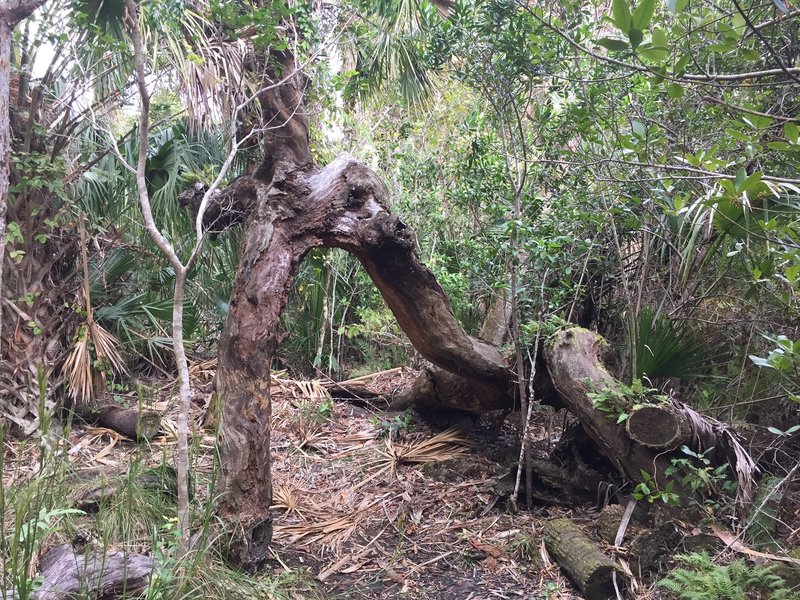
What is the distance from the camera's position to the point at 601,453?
3.93m

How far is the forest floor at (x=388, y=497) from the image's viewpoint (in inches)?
130

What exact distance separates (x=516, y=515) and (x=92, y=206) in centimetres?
502

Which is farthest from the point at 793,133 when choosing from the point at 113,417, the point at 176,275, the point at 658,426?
the point at 113,417

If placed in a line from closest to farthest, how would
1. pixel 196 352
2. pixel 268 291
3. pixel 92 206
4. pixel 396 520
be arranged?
pixel 268 291
pixel 396 520
pixel 92 206
pixel 196 352

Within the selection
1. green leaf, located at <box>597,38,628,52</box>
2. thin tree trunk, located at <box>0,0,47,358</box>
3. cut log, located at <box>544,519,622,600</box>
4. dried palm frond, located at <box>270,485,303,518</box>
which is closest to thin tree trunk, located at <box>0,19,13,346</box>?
thin tree trunk, located at <box>0,0,47,358</box>

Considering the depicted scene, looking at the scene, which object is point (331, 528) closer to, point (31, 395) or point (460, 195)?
point (460, 195)

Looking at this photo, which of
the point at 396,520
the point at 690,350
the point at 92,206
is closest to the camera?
the point at 690,350

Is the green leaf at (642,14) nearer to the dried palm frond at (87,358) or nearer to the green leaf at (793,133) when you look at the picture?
the green leaf at (793,133)

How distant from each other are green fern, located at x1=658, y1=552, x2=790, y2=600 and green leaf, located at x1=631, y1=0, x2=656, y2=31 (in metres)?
2.33

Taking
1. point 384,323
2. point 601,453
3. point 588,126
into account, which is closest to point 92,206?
point 384,323

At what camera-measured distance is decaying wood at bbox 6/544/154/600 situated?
205 centimetres

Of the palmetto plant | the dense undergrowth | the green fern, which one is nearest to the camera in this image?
the green fern

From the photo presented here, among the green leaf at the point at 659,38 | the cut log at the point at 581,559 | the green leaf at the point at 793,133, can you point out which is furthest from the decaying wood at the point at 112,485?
the green leaf at the point at 793,133

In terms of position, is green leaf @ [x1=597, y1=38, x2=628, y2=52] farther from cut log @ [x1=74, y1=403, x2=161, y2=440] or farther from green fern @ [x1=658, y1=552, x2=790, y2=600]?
cut log @ [x1=74, y1=403, x2=161, y2=440]
